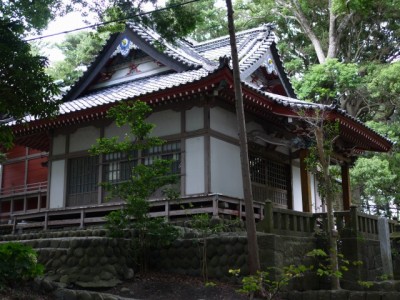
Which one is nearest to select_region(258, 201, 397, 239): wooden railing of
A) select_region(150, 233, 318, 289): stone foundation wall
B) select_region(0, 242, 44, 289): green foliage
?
select_region(150, 233, 318, 289): stone foundation wall

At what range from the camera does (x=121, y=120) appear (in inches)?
424

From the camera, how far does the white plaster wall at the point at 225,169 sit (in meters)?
13.7

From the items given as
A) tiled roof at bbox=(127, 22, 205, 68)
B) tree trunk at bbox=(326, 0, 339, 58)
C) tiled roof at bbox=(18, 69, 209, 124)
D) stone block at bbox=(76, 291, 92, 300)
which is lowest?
stone block at bbox=(76, 291, 92, 300)

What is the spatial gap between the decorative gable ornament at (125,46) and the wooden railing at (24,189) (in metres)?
7.31

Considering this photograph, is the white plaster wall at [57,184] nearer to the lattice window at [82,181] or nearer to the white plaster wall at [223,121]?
the lattice window at [82,181]

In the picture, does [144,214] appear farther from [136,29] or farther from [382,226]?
[136,29]

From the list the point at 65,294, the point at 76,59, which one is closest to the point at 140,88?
the point at 65,294

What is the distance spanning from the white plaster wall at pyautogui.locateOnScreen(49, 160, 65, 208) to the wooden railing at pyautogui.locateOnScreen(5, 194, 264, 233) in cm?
59

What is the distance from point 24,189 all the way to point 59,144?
602 cm

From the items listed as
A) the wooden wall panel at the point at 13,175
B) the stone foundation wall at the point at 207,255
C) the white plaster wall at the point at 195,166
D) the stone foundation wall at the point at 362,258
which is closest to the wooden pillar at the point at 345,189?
the stone foundation wall at the point at 362,258

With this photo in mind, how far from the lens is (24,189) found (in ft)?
71.1

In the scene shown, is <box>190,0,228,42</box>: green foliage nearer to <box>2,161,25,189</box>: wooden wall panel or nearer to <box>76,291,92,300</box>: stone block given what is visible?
<box>2,161,25,189</box>: wooden wall panel

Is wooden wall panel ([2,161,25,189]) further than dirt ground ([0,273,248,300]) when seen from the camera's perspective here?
Yes

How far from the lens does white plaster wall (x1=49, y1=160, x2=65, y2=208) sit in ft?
53.9
